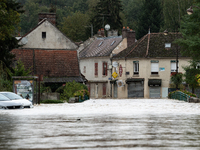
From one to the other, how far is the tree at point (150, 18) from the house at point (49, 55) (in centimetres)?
3774

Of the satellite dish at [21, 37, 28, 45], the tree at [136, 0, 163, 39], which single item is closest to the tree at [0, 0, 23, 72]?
the satellite dish at [21, 37, 28, 45]

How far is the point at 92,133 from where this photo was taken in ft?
46.6

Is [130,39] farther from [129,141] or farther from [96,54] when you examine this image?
[129,141]

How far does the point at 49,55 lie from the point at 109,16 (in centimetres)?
3955

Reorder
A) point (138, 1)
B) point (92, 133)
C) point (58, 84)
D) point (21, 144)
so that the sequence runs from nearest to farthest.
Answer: point (21, 144) < point (92, 133) < point (58, 84) < point (138, 1)

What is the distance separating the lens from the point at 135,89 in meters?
73.4

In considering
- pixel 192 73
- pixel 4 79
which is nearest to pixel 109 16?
pixel 192 73

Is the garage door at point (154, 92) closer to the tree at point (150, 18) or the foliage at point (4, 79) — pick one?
the tree at point (150, 18)

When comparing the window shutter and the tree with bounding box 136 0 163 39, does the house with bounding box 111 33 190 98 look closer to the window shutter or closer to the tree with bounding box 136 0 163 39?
the window shutter

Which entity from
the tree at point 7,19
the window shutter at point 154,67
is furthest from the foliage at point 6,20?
the window shutter at point 154,67

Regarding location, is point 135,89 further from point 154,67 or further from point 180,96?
point 180,96

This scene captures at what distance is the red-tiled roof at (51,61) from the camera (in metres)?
60.1

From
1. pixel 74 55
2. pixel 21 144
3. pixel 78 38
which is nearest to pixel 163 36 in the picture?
pixel 74 55

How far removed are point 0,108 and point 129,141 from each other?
761 inches
